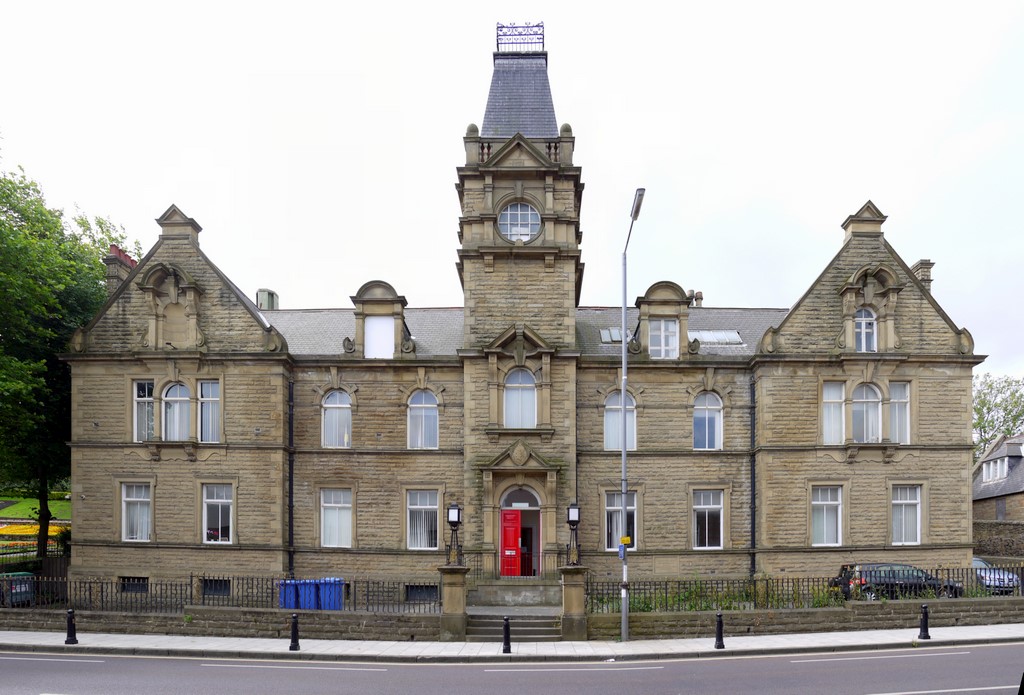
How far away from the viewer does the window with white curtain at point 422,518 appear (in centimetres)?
2883

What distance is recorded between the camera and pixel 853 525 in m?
28.2

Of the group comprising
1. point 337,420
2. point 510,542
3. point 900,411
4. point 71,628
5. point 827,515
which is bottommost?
point 71,628

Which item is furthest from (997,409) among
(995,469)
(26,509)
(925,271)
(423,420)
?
(26,509)

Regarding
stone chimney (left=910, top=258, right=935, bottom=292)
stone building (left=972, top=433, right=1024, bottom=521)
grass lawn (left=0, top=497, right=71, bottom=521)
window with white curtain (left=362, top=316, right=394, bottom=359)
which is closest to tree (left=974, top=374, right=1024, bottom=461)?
stone building (left=972, top=433, right=1024, bottom=521)

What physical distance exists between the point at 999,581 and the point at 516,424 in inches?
655

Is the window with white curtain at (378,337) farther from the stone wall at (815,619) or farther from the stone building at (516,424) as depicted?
the stone wall at (815,619)

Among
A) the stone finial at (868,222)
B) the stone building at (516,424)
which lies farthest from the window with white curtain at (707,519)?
the stone finial at (868,222)

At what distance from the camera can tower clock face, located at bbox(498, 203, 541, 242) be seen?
95.9 ft

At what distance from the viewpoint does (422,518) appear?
28938 mm

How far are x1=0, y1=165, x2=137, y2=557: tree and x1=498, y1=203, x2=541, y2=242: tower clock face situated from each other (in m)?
15.9

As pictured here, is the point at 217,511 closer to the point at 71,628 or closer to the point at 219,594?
the point at 219,594

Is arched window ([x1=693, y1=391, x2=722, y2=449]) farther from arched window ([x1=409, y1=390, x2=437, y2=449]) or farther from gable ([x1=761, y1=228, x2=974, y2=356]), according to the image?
arched window ([x1=409, y1=390, x2=437, y2=449])

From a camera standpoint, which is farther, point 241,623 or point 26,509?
point 26,509

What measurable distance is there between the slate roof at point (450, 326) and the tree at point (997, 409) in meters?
43.5
